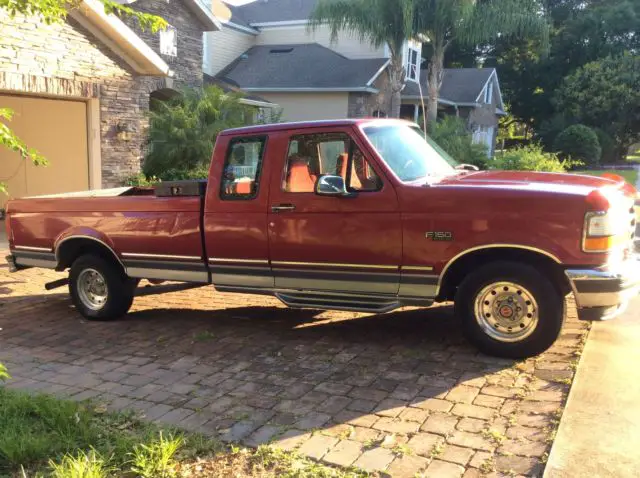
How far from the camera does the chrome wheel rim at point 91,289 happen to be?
650cm

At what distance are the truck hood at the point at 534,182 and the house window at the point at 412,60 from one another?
A: 84.9 feet

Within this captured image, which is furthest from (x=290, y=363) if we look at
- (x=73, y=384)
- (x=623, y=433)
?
(x=623, y=433)

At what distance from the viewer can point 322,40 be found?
29.2 m

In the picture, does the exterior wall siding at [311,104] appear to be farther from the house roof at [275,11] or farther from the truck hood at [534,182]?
the truck hood at [534,182]

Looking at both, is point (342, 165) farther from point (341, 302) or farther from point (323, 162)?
point (341, 302)

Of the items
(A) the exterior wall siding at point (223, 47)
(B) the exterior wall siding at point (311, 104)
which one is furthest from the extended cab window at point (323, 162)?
(A) the exterior wall siding at point (223, 47)

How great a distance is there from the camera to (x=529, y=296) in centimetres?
463

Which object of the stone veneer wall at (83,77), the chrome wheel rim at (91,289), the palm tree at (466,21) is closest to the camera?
the chrome wheel rim at (91,289)

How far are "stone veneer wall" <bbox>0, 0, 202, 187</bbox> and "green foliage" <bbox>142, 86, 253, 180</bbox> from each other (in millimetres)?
371

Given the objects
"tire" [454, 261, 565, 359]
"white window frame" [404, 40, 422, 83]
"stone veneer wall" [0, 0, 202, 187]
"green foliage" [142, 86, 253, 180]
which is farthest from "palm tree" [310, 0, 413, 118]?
"tire" [454, 261, 565, 359]

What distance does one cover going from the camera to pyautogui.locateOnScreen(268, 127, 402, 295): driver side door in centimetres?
498

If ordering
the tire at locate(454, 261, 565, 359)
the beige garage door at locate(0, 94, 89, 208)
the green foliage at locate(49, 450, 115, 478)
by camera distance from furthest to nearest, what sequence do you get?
the beige garage door at locate(0, 94, 89, 208) < the tire at locate(454, 261, 565, 359) < the green foliage at locate(49, 450, 115, 478)

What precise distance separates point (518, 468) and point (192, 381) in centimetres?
251

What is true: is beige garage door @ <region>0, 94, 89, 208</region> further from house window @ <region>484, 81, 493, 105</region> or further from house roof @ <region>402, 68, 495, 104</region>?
house window @ <region>484, 81, 493, 105</region>
